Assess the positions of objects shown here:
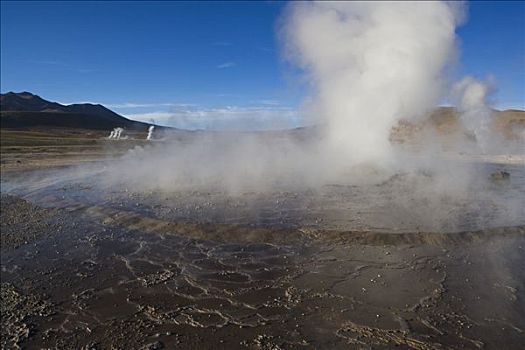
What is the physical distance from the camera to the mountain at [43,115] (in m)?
98.5

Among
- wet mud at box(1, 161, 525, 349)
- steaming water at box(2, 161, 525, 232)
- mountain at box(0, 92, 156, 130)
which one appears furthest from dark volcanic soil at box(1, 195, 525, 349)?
mountain at box(0, 92, 156, 130)

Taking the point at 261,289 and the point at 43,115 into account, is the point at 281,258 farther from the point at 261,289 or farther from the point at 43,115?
A: the point at 43,115

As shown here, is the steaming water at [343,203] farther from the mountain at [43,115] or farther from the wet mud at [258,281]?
the mountain at [43,115]

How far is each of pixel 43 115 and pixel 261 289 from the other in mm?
118557

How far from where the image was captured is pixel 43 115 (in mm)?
108375

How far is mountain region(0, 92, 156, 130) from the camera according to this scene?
98537mm

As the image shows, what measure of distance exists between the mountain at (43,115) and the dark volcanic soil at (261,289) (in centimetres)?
9989

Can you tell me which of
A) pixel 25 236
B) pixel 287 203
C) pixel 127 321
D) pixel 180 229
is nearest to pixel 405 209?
pixel 287 203

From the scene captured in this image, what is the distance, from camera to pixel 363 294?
632cm

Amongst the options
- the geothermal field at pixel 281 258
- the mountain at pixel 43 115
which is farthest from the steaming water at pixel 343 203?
the mountain at pixel 43 115

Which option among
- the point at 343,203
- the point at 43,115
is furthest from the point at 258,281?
the point at 43,115

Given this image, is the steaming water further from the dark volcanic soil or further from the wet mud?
the dark volcanic soil

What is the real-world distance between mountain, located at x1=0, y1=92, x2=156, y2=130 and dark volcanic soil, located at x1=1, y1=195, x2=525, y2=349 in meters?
99.9

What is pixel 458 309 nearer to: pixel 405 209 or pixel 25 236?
pixel 405 209
